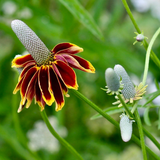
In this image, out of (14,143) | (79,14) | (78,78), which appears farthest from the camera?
(78,78)

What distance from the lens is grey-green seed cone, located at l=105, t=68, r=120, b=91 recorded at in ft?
1.06

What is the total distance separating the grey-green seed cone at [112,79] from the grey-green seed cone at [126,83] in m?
0.06

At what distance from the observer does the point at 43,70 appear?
414 millimetres

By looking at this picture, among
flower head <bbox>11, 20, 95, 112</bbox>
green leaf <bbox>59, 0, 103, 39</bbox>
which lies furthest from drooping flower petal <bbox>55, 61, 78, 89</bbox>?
green leaf <bbox>59, 0, 103, 39</bbox>

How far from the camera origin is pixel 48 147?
106cm

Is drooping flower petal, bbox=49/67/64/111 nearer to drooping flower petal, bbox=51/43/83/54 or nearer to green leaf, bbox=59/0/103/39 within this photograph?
drooping flower petal, bbox=51/43/83/54

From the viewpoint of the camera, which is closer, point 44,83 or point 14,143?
point 44,83

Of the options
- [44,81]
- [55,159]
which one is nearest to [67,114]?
[55,159]

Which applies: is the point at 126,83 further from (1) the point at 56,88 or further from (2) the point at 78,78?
(2) the point at 78,78

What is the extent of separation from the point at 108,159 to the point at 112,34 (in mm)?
587

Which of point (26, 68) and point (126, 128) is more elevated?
point (26, 68)

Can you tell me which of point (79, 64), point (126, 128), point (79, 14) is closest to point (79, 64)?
point (79, 64)

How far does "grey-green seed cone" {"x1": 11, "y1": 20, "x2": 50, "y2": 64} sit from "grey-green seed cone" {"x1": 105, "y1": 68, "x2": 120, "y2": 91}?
4.9 inches

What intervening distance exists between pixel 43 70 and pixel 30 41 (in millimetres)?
42
